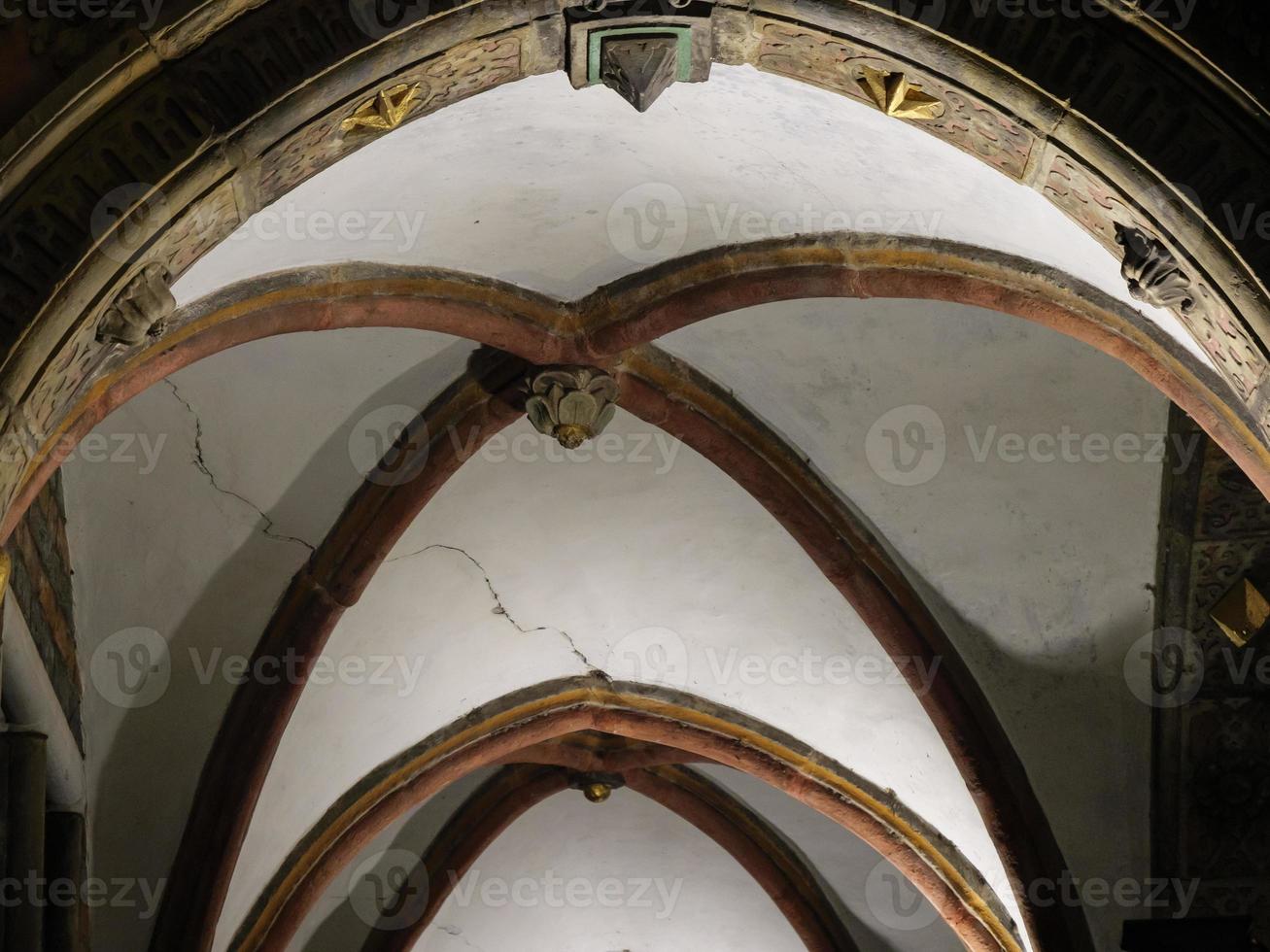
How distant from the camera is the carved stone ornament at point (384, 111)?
4.08m

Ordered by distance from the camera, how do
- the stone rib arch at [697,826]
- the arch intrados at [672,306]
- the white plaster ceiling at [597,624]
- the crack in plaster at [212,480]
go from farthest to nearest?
the stone rib arch at [697,826]
the white plaster ceiling at [597,624]
the crack in plaster at [212,480]
the arch intrados at [672,306]

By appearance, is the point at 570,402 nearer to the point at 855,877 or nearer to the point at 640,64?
the point at 640,64

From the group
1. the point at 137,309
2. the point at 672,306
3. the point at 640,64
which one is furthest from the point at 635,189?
the point at 137,309

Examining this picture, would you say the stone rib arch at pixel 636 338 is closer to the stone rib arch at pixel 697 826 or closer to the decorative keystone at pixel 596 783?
the decorative keystone at pixel 596 783

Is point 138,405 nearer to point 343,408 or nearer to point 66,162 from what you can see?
point 343,408

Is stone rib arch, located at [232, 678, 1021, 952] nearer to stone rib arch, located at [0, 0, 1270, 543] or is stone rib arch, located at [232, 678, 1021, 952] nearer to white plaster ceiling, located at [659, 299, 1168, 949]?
white plaster ceiling, located at [659, 299, 1168, 949]

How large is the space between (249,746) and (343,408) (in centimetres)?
136

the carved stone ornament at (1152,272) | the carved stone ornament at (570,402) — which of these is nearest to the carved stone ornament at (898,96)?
the carved stone ornament at (1152,272)

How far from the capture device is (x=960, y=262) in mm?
5363

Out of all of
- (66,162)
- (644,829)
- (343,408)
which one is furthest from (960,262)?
(644,829)

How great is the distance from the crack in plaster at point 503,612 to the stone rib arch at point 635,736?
13cm

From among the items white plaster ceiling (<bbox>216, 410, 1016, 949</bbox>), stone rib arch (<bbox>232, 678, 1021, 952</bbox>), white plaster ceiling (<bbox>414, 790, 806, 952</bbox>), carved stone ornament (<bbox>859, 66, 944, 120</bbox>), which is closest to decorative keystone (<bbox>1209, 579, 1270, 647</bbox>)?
white plaster ceiling (<bbox>216, 410, 1016, 949</bbox>)

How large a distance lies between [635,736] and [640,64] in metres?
4.66

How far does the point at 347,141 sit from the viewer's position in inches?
165
